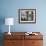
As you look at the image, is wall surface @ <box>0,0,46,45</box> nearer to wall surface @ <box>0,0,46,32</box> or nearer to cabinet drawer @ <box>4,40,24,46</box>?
wall surface @ <box>0,0,46,32</box>

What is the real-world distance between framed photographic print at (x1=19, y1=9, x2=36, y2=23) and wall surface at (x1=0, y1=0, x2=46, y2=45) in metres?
0.11

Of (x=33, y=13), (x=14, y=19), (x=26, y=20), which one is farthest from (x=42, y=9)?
(x=14, y=19)

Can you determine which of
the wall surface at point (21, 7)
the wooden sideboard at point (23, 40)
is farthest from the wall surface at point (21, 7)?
the wooden sideboard at point (23, 40)

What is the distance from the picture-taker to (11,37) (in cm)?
379

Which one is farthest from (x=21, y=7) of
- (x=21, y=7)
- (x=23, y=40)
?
(x=23, y=40)

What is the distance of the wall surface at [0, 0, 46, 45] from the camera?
430 cm

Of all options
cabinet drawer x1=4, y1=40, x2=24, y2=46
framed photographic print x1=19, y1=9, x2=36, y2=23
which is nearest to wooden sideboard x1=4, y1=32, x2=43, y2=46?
cabinet drawer x1=4, y1=40, x2=24, y2=46

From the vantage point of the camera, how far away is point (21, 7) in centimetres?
429

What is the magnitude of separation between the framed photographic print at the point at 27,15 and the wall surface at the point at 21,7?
0.11 meters

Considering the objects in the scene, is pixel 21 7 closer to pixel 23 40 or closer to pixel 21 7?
pixel 21 7

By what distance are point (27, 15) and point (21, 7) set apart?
341 millimetres

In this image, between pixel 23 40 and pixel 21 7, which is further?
pixel 21 7

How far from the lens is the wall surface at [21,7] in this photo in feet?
14.1

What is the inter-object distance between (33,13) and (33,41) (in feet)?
3.34
